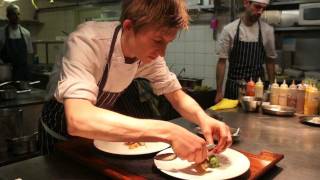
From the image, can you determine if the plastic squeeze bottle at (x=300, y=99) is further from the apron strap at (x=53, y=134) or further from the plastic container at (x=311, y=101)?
the apron strap at (x=53, y=134)

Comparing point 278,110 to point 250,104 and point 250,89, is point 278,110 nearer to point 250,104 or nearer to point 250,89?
point 250,104

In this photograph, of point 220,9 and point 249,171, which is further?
point 220,9

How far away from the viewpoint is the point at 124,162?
1101mm

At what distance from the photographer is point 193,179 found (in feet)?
3.11

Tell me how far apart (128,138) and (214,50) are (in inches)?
141

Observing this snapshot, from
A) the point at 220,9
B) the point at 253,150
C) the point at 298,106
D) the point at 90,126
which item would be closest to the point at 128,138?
the point at 90,126

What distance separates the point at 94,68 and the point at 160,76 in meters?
0.40

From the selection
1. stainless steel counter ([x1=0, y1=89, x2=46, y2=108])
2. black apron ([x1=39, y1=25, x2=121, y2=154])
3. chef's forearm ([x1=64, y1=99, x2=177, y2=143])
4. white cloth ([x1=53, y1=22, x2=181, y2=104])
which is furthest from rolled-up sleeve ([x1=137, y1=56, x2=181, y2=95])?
stainless steel counter ([x1=0, y1=89, x2=46, y2=108])

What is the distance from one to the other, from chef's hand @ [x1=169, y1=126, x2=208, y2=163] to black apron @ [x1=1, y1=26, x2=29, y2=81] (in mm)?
4382

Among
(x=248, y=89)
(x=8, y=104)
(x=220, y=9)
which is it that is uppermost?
(x=220, y=9)

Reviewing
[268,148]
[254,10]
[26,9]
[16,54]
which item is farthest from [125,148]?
[26,9]

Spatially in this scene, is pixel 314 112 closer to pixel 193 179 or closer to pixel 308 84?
pixel 308 84

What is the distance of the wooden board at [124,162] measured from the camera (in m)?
1.01

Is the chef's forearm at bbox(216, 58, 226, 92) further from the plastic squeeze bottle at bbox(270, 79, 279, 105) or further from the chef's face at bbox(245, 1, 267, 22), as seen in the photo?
the plastic squeeze bottle at bbox(270, 79, 279, 105)
